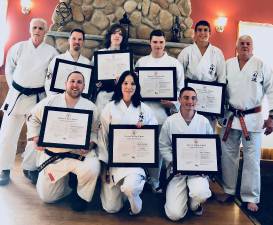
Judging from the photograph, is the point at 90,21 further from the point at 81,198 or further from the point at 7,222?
the point at 7,222

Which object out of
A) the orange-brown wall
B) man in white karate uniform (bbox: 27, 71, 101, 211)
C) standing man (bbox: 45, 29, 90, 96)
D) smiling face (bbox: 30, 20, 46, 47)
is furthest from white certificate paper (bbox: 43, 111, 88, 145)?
the orange-brown wall

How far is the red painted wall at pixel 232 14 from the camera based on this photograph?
5922mm

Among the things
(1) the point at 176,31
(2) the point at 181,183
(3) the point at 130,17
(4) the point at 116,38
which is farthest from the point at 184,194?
(3) the point at 130,17

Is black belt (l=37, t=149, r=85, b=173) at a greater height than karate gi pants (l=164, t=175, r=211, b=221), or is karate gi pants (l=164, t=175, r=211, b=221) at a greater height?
black belt (l=37, t=149, r=85, b=173)

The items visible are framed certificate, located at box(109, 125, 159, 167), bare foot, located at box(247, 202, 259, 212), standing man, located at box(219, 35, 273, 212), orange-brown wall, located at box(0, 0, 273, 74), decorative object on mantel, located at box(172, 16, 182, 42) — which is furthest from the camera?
orange-brown wall, located at box(0, 0, 273, 74)

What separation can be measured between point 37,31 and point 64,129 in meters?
1.20

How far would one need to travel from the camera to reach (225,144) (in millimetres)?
3268

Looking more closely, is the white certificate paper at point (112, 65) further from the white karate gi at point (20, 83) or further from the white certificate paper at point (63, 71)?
the white karate gi at point (20, 83)

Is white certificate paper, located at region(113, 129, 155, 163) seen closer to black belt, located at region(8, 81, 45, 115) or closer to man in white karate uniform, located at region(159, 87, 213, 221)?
man in white karate uniform, located at region(159, 87, 213, 221)

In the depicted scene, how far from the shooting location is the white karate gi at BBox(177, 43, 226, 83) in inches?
131

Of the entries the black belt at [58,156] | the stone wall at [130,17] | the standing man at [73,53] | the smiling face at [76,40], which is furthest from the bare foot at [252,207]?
the smiling face at [76,40]

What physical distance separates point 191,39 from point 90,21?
54.7 inches

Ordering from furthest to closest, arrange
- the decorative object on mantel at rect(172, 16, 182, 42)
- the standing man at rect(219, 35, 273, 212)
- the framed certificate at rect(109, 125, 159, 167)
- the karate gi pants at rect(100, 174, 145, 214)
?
the decorative object on mantel at rect(172, 16, 182, 42), the standing man at rect(219, 35, 273, 212), the framed certificate at rect(109, 125, 159, 167), the karate gi pants at rect(100, 174, 145, 214)

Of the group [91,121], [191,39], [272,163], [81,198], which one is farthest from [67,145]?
[272,163]
